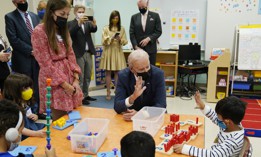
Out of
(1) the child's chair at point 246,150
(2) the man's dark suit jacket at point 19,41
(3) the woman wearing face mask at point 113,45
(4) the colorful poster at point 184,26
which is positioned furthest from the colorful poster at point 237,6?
(1) the child's chair at point 246,150

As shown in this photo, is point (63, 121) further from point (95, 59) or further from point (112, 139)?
point (95, 59)

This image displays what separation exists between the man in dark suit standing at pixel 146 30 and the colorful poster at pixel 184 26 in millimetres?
1146

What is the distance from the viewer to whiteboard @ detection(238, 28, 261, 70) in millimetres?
4637

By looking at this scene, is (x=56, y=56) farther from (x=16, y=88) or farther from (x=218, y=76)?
(x=218, y=76)

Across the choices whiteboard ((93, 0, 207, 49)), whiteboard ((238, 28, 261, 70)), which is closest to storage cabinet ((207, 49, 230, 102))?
whiteboard ((238, 28, 261, 70))

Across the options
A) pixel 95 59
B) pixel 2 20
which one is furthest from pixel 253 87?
pixel 2 20

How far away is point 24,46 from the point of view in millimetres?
3201

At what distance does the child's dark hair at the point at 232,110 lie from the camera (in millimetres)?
1554

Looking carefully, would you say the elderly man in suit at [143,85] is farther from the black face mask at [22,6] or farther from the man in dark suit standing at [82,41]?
the man in dark suit standing at [82,41]

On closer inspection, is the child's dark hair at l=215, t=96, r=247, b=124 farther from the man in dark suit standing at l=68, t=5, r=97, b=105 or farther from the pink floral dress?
the man in dark suit standing at l=68, t=5, r=97, b=105

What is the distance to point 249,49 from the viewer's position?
4672mm

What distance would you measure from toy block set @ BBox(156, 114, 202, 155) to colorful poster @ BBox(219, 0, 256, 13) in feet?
13.0

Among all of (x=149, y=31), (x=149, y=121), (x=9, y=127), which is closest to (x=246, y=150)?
(x=149, y=121)

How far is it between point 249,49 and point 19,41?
3694mm
